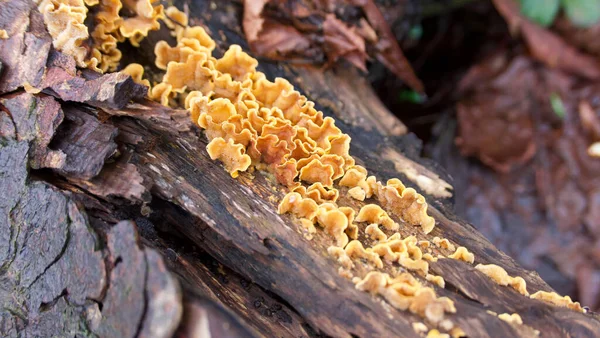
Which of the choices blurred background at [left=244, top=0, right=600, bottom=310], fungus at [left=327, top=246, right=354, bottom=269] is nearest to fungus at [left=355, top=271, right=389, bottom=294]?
fungus at [left=327, top=246, right=354, bottom=269]

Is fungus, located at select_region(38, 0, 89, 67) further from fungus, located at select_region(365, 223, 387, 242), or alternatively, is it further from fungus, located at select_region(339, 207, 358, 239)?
fungus, located at select_region(365, 223, 387, 242)

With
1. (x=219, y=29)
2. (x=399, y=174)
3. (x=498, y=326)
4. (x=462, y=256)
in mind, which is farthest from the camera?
(x=219, y=29)

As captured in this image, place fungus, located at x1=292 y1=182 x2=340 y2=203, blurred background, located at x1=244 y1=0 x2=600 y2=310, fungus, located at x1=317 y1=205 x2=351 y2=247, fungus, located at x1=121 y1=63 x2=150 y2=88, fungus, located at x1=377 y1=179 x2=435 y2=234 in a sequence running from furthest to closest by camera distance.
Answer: blurred background, located at x1=244 y1=0 x2=600 y2=310 < fungus, located at x1=121 y1=63 x2=150 y2=88 < fungus, located at x1=377 y1=179 x2=435 y2=234 < fungus, located at x1=292 y1=182 x2=340 y2=203 < fungus, located at x1=317 y1=205 x2=351 y2=247

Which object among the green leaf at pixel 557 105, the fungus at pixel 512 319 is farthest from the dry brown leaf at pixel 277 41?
the green leaf at pixel 557 105

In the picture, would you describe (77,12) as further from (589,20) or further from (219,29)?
(589,20)

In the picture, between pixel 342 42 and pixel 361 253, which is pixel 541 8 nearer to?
pixel 342 42

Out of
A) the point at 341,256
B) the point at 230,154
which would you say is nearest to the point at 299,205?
the point at 341,256

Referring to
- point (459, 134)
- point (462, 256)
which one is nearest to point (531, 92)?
point (459, 134)
